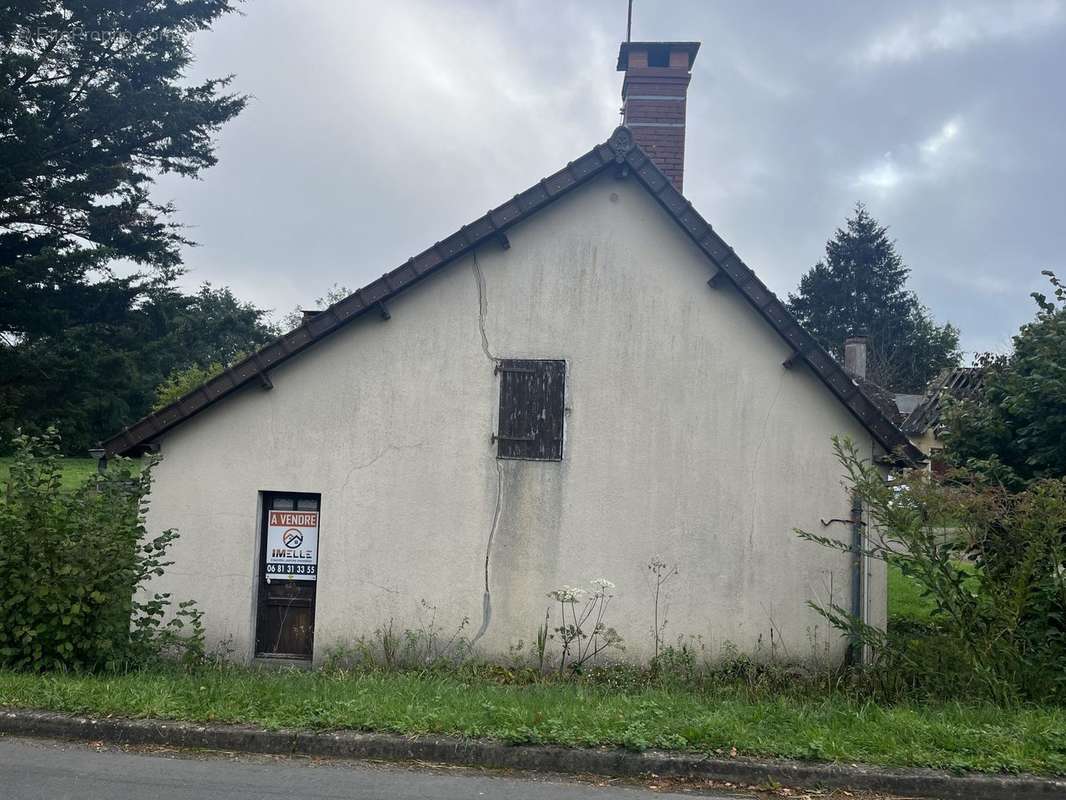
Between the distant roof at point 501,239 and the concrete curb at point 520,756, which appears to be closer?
the concrete curb at point 520,756

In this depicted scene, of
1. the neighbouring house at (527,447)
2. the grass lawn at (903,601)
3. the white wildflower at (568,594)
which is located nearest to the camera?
the white wildflower at (568,594)

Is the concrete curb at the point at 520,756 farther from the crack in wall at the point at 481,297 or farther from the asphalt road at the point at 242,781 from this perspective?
the crack in wall at the point at 481,297

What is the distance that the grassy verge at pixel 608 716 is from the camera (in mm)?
5895

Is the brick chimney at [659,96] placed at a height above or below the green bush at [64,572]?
above

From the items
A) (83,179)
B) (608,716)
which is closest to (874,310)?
(83,179)

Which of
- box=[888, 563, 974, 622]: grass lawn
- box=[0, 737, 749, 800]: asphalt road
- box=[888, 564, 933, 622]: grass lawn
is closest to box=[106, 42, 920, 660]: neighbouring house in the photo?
box=[888, 563, 974, 622]: grass lawn

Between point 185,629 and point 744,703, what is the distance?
6.23 m

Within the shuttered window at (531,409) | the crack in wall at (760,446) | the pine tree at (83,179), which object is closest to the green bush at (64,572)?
the shuttered window at (531,409)

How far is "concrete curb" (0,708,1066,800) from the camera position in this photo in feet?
18.2

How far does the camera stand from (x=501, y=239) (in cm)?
1004

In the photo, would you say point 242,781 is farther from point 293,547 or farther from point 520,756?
point 293,547

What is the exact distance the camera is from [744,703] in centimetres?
729

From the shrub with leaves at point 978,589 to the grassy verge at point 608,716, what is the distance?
41 centimetres

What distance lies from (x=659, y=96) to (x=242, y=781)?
10.3m
